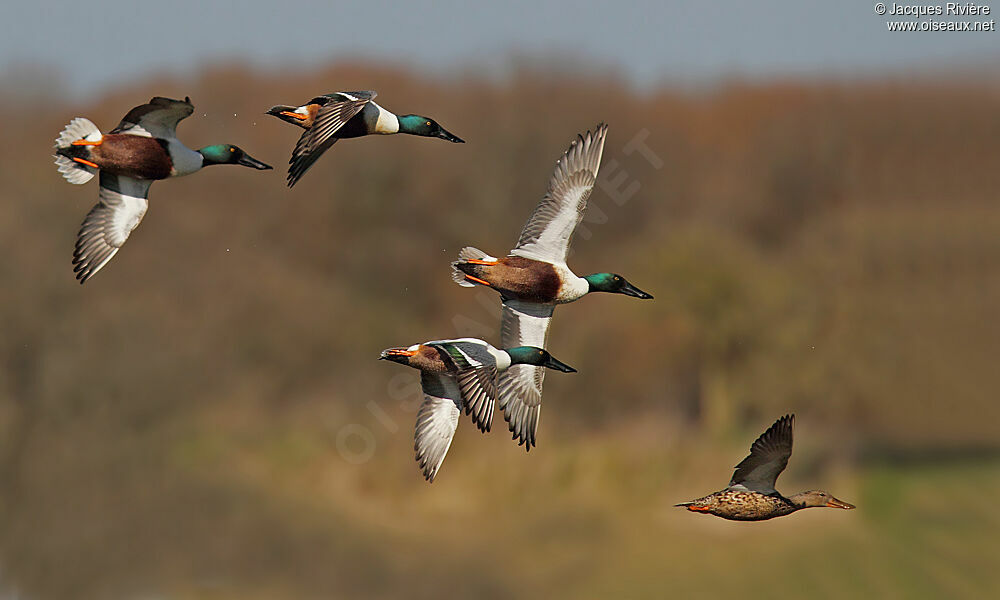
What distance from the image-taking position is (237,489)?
8609 mm

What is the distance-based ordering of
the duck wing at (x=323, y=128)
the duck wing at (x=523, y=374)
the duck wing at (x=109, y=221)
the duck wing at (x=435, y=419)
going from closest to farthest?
the duck wing at (x=323, y=128), the duck wing at (x=109, y=221), the duck wing at (x=435, y=419), the duck wing at (x=523, y=374)

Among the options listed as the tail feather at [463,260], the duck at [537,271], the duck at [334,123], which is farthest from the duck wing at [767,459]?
the duck at [334,123]

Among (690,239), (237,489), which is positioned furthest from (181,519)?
(690,239)

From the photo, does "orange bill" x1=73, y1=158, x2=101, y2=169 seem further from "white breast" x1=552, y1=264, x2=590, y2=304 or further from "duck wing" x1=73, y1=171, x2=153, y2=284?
"white breast" x1=552, y1=264, x2=590, y2=304

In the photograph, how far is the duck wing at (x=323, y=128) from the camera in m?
3.32

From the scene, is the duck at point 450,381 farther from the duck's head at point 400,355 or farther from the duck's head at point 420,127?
the duck's head at point 420,127

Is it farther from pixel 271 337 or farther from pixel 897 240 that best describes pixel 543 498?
pixel 897 240

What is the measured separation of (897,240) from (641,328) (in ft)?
5.77

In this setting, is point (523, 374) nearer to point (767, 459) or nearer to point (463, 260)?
point (463, 260)

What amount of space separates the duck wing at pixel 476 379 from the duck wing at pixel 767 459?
0.77 metres

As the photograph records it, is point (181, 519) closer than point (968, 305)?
No

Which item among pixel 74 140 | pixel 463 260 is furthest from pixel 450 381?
pixel 74 140

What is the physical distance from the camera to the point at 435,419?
156 inches

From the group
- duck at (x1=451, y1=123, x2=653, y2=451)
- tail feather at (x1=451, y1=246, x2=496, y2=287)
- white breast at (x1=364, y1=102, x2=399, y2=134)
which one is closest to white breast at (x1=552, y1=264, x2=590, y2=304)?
duck at (x1=451, y1=123, x2=653, y2=451)
